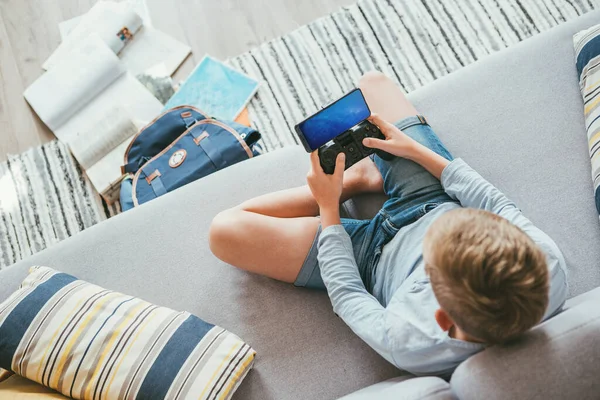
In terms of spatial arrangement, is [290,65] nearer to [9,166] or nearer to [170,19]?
[170,19]

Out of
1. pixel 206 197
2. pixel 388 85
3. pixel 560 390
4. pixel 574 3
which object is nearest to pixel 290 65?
pixel 388 85

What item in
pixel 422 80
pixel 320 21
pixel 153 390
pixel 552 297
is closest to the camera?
pixel 552 297

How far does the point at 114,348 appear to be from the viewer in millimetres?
1044

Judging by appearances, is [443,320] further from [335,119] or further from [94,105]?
[94,105]

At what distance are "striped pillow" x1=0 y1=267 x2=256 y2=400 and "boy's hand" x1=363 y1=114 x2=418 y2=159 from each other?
20.6 inches

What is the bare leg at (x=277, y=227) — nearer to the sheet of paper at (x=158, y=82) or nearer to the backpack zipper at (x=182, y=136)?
the backpack zipper at (x=182, y=136)

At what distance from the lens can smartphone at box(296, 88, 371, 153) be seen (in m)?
1.05

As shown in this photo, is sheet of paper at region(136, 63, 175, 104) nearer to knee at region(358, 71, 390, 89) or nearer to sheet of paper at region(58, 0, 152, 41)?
sheet of paper at region(58, 0, 152, 41)

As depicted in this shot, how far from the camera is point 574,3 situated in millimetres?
1779

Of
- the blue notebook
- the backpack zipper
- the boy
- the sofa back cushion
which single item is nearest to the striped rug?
the blue notebook

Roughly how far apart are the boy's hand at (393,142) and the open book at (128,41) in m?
1.08

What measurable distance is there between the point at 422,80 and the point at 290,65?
49 centimetres

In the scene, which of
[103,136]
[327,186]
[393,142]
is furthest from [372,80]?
[103,136]

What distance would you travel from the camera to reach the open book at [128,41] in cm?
192
